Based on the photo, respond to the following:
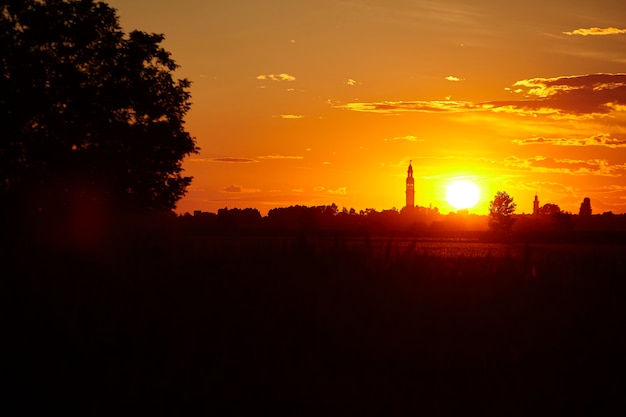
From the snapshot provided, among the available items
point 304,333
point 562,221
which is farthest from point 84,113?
point 562,221

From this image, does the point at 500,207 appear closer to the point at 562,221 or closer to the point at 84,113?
the point at 562,221

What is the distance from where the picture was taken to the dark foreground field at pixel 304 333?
1095 centimetres

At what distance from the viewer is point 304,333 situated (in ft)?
40.2

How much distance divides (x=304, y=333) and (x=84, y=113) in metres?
33.2

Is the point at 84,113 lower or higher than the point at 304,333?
higher

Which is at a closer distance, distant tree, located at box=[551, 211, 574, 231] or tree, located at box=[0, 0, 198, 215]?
tree, located at box=[0, 0, 198, 215]

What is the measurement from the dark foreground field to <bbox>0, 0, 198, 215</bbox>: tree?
89.3 ft

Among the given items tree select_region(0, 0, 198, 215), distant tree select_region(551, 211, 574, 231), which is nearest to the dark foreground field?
tree select_region(0, 0, 198, 215)

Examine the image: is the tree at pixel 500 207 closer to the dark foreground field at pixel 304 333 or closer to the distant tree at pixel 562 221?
the distant tree at pixel 562 221

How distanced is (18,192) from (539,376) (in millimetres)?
32725

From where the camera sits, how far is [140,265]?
44.1 ft

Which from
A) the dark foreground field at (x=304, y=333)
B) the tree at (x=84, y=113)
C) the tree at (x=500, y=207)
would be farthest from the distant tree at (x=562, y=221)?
the dark foreground field at (x=304, y=333)

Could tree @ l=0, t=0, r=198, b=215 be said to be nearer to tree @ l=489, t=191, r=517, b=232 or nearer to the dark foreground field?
the dark foreground field

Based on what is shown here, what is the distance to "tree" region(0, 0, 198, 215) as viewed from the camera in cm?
4006
